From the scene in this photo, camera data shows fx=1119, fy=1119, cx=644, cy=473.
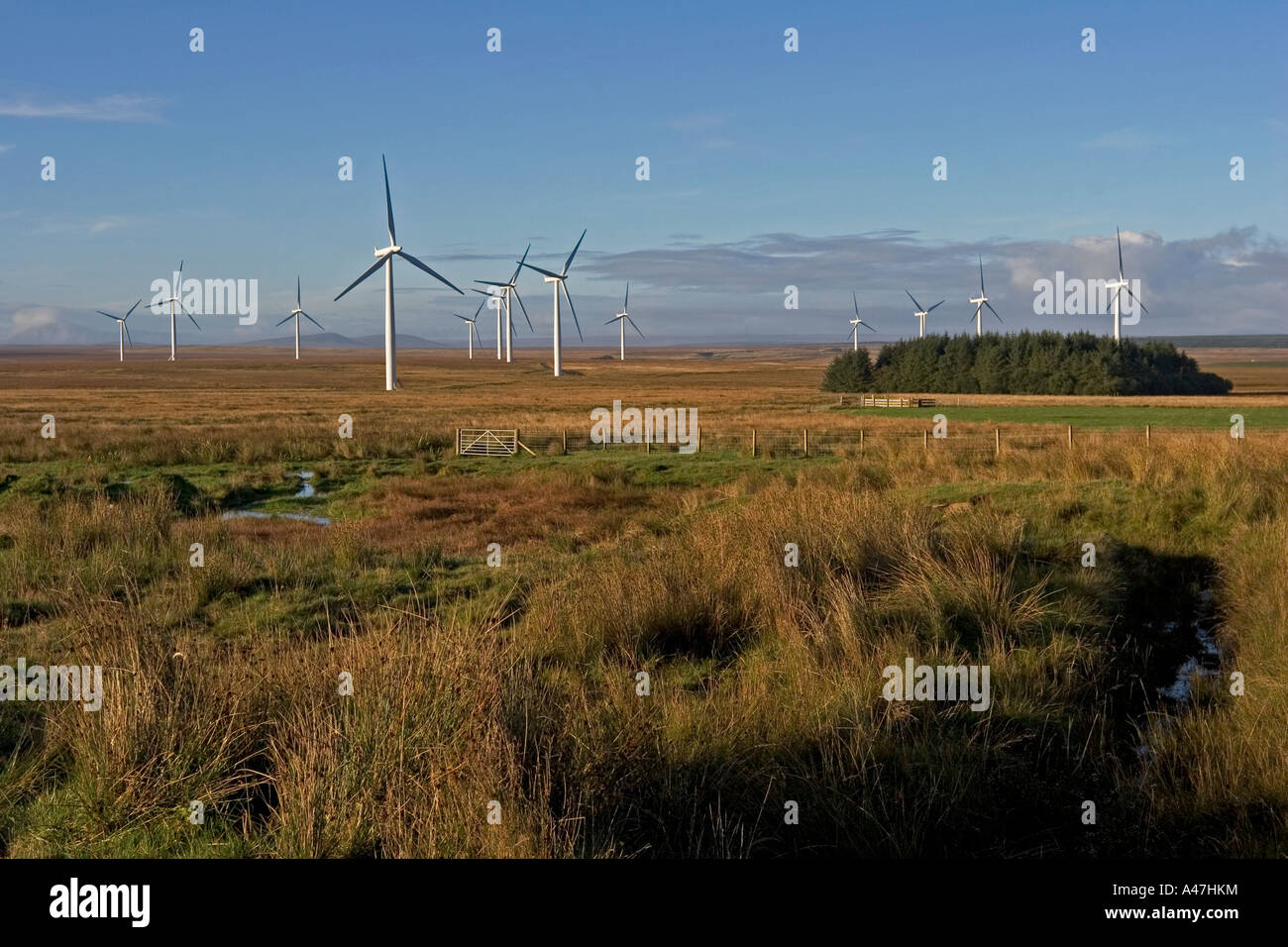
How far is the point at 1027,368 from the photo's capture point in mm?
98438

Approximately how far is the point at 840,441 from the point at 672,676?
101 ft

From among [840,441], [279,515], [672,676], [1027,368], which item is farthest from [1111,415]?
[672,676]

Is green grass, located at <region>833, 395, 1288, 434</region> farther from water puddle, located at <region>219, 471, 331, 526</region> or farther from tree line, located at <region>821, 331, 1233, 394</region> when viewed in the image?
water puddle, located at <region>219, 471, 331, 526</region>

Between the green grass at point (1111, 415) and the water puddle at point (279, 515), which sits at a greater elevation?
the green grass at point (1111, 415)

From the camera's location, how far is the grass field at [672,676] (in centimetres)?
637

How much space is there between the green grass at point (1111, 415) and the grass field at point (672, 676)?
2839 cm

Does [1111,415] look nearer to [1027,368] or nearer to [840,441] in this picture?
[840,441]

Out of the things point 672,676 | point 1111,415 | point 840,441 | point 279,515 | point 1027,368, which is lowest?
point 672,676

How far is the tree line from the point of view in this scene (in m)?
93.6

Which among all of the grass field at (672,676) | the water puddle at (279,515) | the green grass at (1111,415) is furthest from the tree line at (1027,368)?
the water puddle at (279,515)

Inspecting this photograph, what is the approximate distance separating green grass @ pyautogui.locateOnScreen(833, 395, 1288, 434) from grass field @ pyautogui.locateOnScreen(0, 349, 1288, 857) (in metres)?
28.4

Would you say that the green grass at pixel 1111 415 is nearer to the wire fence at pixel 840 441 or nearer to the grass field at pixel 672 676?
the wire fence at pixel 840 441
